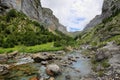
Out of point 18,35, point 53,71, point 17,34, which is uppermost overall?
point 17,34

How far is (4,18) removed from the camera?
134 m

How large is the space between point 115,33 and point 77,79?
75.4 m

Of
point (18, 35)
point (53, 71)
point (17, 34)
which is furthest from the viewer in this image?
point (17, 34)

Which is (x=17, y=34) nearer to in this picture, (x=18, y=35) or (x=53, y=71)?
(x=18, y=35)

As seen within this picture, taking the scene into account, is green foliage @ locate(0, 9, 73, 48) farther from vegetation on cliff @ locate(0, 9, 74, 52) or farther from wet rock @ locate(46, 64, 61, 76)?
wet rock @ locate(46, 64, 61, 76)

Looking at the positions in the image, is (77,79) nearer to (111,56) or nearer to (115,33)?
(111,56)

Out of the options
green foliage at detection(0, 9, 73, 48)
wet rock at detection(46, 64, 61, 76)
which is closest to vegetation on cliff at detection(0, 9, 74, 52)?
green foliage at detection(0, 9, 73, 48)

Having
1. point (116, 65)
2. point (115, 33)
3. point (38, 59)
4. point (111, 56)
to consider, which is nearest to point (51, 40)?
point (115, 33)

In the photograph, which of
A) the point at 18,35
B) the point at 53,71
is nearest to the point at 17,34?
the point at 18,35

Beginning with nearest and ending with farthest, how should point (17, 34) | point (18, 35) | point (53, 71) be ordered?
1. point (53, 71)
2. point (18, 35)
3. point (17, 34)

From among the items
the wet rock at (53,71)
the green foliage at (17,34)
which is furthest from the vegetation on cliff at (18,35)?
the wet rock at (53,71)

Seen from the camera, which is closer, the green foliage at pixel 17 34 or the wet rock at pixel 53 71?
the wet rock at pixel 53 71

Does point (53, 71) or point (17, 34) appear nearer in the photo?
point (53, 71)

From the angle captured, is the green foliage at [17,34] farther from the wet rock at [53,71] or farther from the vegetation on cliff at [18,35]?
the wet rock at [53,71]
